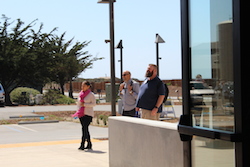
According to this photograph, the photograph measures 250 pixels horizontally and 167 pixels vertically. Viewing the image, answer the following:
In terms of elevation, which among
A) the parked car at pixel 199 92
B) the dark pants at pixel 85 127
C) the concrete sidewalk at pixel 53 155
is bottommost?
the concrete sidewalk at pixel 53 155

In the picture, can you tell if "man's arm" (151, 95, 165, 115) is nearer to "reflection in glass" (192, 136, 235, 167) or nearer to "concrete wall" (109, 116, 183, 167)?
"concrete wall" (109, 116, 183, 167)

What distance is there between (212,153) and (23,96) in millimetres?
31705

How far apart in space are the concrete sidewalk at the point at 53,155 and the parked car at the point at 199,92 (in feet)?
14.6

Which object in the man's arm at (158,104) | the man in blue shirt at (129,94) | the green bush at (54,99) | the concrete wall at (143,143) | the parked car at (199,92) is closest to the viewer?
the parked car at (199,92)

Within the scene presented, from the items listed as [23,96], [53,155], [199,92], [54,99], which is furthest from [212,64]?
[23,96]

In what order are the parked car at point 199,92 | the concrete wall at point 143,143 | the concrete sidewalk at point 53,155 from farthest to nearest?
the concrete sidewalk at point 53,155 < the concrete wall at point 143,143 < the parked car at point 199,92

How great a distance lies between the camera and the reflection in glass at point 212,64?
13.4 ft

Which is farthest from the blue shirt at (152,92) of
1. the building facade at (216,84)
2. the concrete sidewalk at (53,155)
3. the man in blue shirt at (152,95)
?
the building facade at (216,84)

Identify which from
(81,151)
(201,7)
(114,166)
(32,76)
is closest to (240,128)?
(201,7)

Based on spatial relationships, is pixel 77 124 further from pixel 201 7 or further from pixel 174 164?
pixel 201 7

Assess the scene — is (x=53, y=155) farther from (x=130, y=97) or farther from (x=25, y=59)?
(x=25, y=59)

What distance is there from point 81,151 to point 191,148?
19.9 feet

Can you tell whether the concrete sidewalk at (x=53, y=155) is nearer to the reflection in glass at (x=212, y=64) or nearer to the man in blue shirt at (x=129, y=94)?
the man in blue shirt at (x=129, y=94)

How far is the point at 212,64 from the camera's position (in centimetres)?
436
